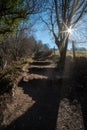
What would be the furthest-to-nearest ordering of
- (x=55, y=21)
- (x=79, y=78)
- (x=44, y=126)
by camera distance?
(x=55, y=21) → (x=79, y=78) → (x=44, y=126)

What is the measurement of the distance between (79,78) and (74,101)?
2391mm

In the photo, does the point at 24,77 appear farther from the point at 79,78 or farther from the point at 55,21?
the point at 55,21

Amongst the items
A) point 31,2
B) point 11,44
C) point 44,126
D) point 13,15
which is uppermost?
point 31,2

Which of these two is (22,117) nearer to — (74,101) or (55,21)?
(74,101)

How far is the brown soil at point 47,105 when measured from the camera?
594 cm

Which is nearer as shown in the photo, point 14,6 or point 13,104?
point 13,104

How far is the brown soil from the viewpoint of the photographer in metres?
5.94

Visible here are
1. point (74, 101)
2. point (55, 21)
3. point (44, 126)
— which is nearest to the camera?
point (44, 126)

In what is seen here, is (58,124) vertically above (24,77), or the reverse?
(24,77)

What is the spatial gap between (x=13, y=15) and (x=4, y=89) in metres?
3.82

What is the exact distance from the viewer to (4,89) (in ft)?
26.4

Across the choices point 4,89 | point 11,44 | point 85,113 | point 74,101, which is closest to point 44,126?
point 85,113

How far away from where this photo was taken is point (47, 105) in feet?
24.2

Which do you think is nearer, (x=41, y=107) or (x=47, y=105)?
(x=41, y=107)
